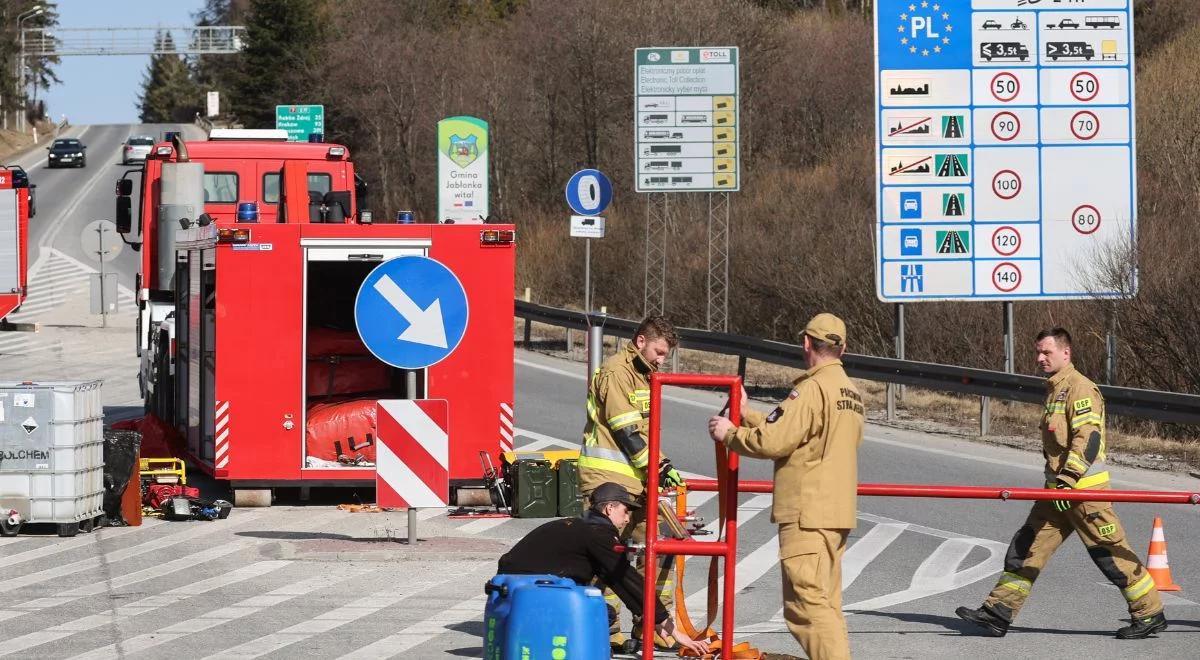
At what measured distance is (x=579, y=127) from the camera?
52.0m

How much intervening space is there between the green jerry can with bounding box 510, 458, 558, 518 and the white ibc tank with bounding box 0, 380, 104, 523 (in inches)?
130

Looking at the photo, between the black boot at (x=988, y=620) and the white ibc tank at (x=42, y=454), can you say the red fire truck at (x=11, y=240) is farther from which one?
the black boot at (x=988, y=620)

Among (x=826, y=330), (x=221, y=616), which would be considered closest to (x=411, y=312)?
(x=221, y=616)

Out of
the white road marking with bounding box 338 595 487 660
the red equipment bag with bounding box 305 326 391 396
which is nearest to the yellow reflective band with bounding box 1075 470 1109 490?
the white road marking with bounding box 338 595 487 660

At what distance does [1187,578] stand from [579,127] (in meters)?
41.9

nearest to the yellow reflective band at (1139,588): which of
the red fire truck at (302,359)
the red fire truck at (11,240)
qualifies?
the red fire truck at (302,359)

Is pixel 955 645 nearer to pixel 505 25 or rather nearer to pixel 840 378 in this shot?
pixel 840 378

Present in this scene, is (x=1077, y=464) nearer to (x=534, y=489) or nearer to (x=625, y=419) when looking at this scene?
(x=625, y=419)

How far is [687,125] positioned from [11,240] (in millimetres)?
12120

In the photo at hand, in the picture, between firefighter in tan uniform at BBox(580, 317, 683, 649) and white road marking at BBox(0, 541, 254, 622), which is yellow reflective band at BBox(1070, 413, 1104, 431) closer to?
firefighter in tan uniform at BBox(580, 317, 683, 649)

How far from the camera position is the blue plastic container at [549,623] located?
22.5ft

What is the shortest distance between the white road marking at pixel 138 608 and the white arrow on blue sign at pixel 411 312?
1.65 m

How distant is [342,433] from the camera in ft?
47.6

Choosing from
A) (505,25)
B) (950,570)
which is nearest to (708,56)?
(950,570)
